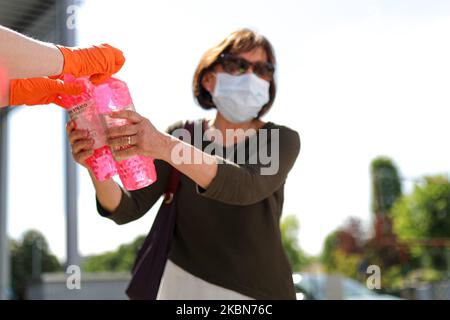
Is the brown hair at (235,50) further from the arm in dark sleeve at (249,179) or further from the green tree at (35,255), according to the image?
the green tree at (35,255)

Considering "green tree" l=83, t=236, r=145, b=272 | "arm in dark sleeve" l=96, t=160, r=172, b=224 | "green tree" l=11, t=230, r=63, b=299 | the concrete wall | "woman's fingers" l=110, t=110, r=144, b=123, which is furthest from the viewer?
"green tree" l=83, t=236, r=145, b=272

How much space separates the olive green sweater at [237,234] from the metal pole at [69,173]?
307 centimetres

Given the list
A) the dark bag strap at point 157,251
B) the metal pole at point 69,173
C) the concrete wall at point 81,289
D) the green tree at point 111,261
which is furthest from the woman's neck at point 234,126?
the green tree at point 111,261

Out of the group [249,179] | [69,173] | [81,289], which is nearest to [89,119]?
[249,179]

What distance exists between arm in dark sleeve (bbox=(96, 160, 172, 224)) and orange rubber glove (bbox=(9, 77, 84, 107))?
21.1 inches

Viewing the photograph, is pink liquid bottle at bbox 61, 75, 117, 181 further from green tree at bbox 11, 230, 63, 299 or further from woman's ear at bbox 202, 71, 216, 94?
green tree at bbox 11, 230, 63, 299

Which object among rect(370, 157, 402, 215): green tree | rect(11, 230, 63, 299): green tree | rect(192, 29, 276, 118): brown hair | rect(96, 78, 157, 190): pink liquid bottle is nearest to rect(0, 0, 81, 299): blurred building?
rect(192, 29, 276, 118): brown hair

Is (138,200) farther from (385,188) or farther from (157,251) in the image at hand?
(385,188)

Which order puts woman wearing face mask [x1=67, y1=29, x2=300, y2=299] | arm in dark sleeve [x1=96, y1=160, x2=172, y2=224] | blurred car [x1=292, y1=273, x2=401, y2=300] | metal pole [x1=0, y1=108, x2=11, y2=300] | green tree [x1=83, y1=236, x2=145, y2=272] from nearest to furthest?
woman wearing face mask [x1=67, y1=29, x2=300, y2=299] → arm in dark sleeve [x1=96, y1=160, x2=172, y2=224] → blurred car [x1=292, y1=273, x2=401, y2=300] → metal pole [x1=0, y1=108, x2=11, y2=300] → green tree [x1=83, y1=236, x2=145, y2=272]

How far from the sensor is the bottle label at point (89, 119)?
218 centimetres

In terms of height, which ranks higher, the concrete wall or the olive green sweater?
the olive green sweater

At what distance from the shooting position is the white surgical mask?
2.87m

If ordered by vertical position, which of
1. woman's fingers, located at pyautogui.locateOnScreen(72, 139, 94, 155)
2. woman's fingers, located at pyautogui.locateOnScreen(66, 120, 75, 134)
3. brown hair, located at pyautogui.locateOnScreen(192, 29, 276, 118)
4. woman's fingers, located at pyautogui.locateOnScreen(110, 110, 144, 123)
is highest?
brown hair, located at pyautogui.locateOnScreen(192, 29, 276, 118)
